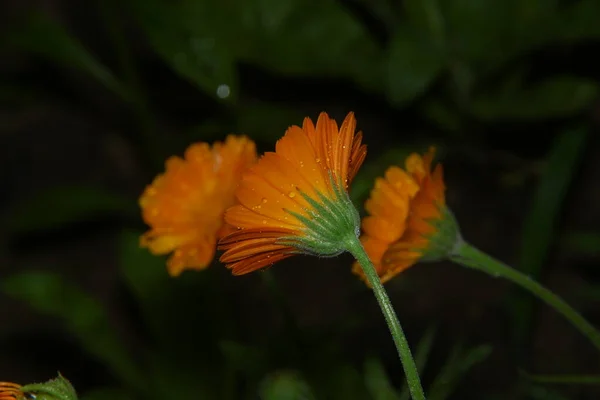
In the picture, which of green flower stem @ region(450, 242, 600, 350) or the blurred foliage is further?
the blurred foliage

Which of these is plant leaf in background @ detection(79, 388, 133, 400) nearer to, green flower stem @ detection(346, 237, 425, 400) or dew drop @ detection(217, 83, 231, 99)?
dew drop @ detection(217, 83, 231, 99)

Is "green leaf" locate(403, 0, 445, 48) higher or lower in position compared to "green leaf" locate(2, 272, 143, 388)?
higher

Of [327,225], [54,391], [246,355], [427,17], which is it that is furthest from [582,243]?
[54,391]

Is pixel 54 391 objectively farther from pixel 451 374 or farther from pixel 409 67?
pixel 409 67

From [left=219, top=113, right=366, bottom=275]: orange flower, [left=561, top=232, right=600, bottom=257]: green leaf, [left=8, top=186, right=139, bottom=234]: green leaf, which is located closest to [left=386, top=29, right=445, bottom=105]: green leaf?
[left=561, top=232, right=600, bottom=257]: green leaf

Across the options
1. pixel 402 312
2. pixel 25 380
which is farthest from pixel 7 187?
pixel 402 312

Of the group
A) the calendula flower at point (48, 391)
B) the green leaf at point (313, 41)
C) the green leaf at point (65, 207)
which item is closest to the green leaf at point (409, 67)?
the green leaf at point (313, 41)

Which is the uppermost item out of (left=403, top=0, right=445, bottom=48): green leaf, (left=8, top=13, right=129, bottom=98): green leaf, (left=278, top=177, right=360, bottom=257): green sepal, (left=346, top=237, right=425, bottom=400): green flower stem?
(left=8, top=13, right=129, bottom=98): green leaf

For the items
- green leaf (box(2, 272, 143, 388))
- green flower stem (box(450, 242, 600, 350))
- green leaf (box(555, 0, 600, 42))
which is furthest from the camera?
green leaf (box(2, 272, 143, 388))
